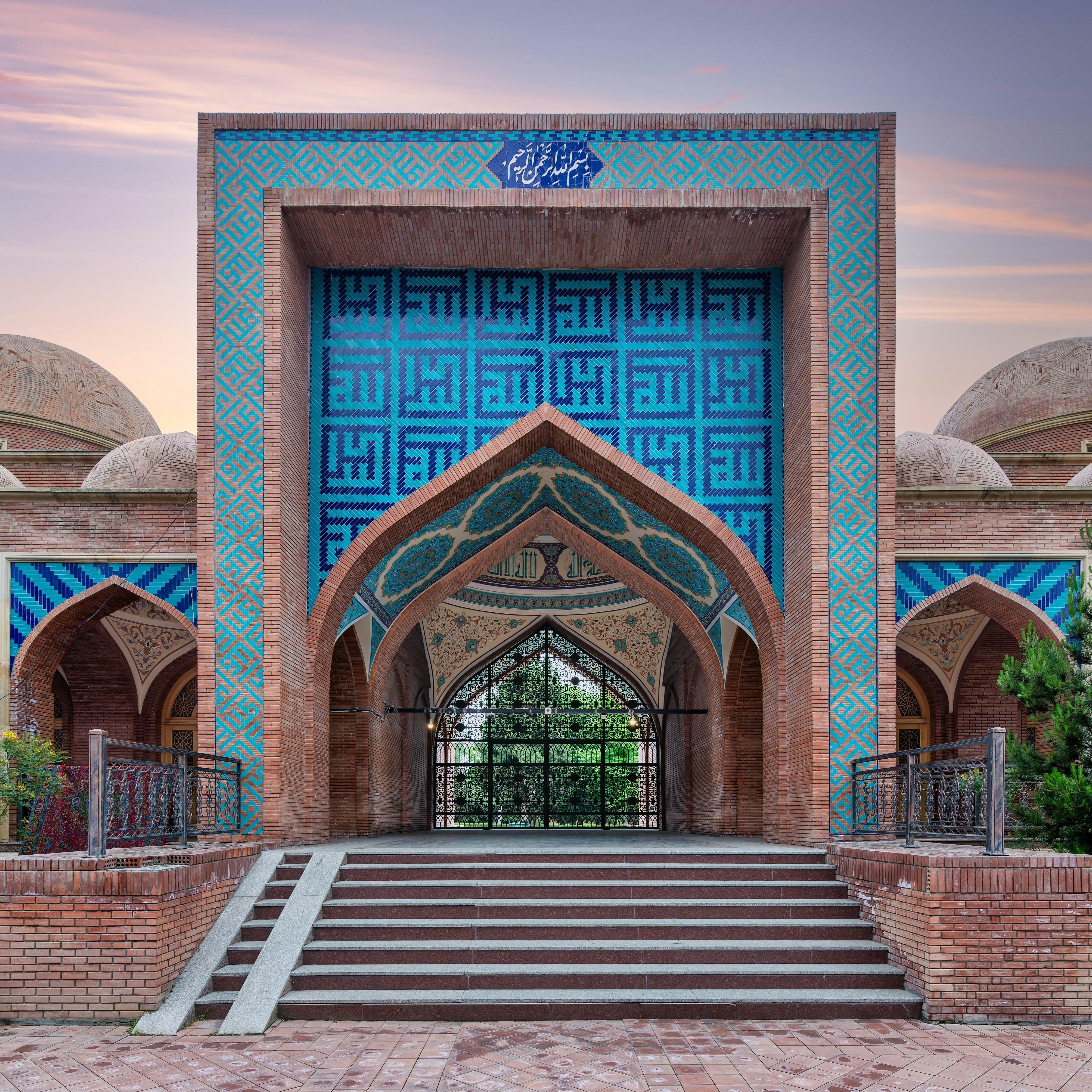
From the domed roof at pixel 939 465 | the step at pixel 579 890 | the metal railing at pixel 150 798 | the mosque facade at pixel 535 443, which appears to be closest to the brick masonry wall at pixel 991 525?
the mosque facade at pixel 535 443

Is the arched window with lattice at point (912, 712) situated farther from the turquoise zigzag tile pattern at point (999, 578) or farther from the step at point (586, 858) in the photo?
the step at point (586, 858)

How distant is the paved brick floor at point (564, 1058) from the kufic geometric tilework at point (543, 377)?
146 inches

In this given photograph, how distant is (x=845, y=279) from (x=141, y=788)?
5323mm

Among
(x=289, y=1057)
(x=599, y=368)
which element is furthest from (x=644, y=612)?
(x=289, y=1057)

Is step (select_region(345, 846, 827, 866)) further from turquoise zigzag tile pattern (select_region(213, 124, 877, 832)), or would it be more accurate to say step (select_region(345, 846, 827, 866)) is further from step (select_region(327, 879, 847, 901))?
turquoise zigzag tile pattern (select_region(213, 124, 877, 832))

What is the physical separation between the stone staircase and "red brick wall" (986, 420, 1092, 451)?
786 centimetres

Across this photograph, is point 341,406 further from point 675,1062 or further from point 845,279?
point 675,1062

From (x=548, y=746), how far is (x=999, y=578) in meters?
6.93

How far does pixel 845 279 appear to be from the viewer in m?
7.13

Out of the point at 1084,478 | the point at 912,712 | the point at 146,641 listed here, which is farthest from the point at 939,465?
the point at 146,641

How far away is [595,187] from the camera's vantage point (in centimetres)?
714

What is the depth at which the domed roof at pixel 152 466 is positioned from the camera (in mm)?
8922

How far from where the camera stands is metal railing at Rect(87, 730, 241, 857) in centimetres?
466

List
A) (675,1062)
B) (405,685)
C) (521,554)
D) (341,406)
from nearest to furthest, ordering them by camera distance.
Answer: (675,1062) → (341,406) → (405,685) → (521,554)
